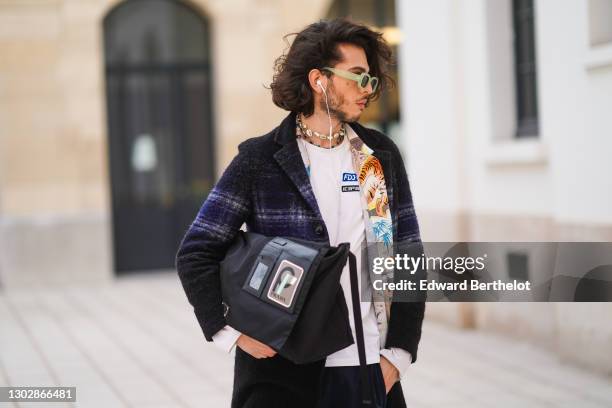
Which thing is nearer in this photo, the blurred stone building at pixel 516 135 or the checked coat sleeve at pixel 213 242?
the checked coat sleeve at pixel 213 242

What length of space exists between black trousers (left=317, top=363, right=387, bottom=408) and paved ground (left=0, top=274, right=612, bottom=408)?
3.32 meters

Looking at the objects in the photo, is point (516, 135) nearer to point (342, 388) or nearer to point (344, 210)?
point (344, 210)

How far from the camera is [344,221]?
323 centimetres

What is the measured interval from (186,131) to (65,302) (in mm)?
3703

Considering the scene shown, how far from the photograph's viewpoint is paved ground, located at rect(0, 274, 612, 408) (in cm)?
657

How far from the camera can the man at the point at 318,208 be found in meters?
3.14

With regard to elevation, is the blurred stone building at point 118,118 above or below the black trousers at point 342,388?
above

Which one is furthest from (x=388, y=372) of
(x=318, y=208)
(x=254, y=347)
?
(x=318, y=208)

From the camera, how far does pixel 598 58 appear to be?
22.1ft

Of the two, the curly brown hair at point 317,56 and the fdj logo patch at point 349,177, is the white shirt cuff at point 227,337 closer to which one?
the fdj logo patch at point 349,177

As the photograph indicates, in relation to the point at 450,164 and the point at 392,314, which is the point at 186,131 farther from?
the point at 392,314

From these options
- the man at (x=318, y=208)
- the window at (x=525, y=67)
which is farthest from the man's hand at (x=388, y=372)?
the window at (x=525, y=67)

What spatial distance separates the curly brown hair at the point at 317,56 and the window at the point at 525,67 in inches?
212

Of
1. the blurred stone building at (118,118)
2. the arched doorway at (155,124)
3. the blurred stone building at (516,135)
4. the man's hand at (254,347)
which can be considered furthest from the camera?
the arched doorway at (155,124)
